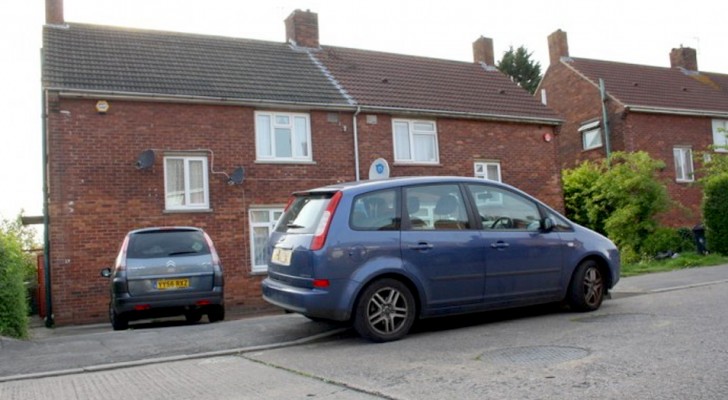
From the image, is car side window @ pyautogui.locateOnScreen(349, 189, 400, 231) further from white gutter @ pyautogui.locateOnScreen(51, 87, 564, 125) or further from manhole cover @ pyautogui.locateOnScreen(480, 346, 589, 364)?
white gutter @ pyautogui.locateOnScreen(51, 87, 564, 125)

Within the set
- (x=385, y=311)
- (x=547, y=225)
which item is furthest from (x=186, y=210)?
(x=547, y=225)

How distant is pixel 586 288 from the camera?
24.9ft

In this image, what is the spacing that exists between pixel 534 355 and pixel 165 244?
19.8 feet

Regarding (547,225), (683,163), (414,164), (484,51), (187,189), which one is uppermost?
(484,51)

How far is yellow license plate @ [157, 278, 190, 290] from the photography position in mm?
8914

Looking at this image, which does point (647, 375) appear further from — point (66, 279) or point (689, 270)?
point (66, 279)

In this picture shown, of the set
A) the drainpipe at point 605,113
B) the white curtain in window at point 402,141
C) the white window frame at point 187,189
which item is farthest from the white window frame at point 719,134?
the white window frame at point 187,189

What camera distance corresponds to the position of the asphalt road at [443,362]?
427 centimetres

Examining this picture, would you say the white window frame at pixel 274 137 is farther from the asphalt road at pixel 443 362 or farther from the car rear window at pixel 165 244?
the asphalt road at pixel 443 362

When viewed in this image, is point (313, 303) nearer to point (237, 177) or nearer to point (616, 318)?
point (616, 318)

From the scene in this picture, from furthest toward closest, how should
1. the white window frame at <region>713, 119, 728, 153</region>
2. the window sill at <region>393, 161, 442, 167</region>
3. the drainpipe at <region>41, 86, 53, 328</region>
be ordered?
1. the white window frame at <region>713, 119, 728, 153</region>
2. the window sill at <region>393, 161, 442, 167</region>
3. the drainpipe at <region>41, 86, 53, 328</region>

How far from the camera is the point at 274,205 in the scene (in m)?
14.6

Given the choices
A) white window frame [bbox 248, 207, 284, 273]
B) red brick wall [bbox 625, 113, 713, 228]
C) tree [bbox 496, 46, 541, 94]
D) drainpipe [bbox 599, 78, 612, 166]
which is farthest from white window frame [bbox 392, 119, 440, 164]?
tree [bbox 496, 46, 541, 94]

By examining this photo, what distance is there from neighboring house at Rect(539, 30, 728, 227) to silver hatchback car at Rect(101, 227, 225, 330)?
61.1 ft
